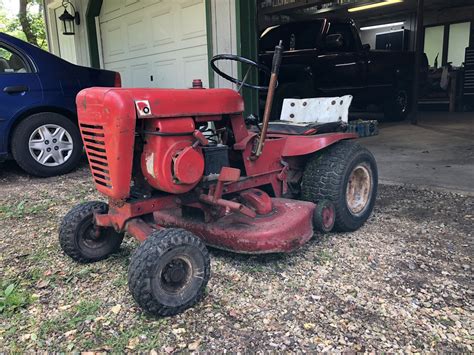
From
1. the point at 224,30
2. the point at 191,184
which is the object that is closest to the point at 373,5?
the point at 224,30

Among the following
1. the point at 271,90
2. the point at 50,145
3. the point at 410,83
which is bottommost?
the point at 50,145

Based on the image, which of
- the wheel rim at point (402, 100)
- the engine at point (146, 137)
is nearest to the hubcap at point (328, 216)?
the engine at point (146, 137)

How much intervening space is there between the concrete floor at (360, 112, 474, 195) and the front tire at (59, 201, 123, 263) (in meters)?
3.12

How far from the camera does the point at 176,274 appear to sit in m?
2.15

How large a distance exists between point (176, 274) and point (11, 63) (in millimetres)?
4149

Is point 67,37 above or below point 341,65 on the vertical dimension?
above

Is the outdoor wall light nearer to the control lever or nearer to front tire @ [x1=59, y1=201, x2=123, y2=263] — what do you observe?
front tire @ [x1=59, y1=201, x2=123, y2=263]

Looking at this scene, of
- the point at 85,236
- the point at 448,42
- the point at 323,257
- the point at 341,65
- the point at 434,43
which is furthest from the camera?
the point at 434,43

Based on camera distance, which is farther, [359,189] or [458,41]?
[458,41]

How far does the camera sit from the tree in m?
13.8

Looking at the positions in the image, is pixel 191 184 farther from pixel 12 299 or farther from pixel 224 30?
pixel 224 30

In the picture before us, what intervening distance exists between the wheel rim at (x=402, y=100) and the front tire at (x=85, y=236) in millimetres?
8689

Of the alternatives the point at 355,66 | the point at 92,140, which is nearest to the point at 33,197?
the point at 92,140

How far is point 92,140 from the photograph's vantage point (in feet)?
7.85
